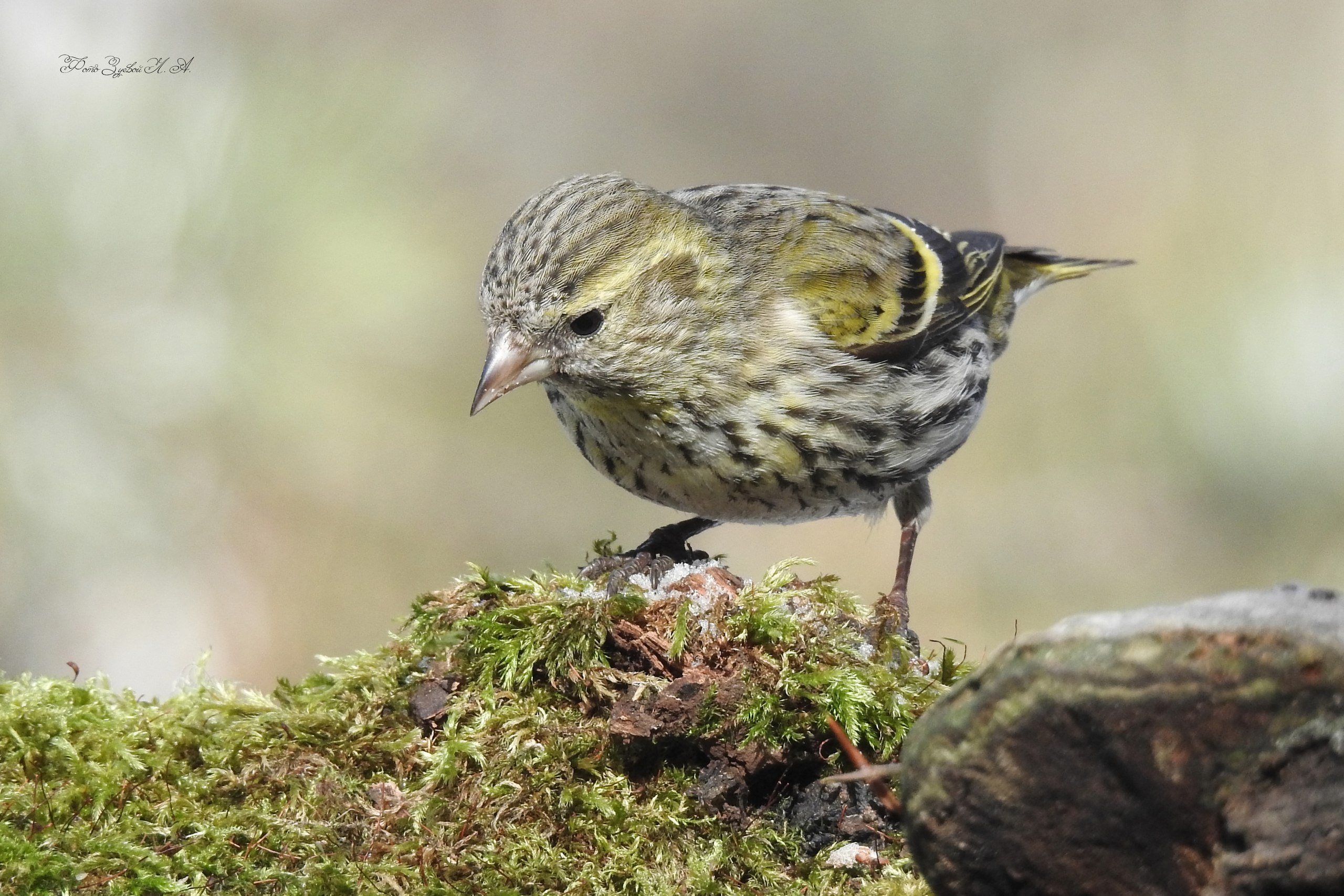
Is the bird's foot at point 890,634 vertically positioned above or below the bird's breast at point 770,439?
below

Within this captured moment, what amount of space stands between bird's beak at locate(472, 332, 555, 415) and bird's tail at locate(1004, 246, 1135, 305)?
9.16 ft

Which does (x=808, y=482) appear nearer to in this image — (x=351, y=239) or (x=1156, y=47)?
(x=351, y=239)

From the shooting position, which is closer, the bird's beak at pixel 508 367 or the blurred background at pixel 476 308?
the bird's beak at pixel 508 367

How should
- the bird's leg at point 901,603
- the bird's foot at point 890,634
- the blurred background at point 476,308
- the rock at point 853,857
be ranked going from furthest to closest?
the blurred background at point 476,308
the bird's leg at point 901,603
the bird's foot at point 890,634
the rock at point 853,857

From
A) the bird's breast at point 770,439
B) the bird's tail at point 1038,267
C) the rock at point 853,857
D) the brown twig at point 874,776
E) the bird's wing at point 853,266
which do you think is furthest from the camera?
the bird's tail at point 1038,267

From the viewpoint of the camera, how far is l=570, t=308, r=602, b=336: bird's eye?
3.16m

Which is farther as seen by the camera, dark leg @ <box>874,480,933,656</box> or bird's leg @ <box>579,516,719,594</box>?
dark leg @ <box>874,480,933,656</box>

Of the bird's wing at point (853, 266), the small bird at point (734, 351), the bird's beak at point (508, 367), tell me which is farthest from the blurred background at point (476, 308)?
the bird's beak at point (508, 367)

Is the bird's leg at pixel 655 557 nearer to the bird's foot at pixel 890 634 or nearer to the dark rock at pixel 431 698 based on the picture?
the dark rock at pixel 431 698

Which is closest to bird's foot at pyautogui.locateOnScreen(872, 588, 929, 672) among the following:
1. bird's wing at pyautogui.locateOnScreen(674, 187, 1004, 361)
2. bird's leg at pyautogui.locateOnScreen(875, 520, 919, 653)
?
bird's leg at pyautogui.locateOnScreen(875, 520, 919, 653)

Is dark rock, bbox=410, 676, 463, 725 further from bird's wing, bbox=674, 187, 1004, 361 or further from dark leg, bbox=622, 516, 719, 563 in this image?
bird's wing, bbox=674, 187, 1004, 361

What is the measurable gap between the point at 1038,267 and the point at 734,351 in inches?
91.3

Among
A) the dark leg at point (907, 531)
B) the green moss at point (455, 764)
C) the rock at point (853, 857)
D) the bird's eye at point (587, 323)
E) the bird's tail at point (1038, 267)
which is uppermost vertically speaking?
the bird's tail at point (1038, 267)

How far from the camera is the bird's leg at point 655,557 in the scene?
2.82m
